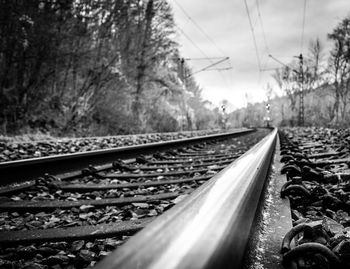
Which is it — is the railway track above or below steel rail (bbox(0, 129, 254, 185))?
below

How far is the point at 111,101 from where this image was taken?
15.1 metres

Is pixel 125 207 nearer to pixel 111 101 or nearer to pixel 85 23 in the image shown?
pixel 85 23

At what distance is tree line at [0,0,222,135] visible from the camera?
33.2ft

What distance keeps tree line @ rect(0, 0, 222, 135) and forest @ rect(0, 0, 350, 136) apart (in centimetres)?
3

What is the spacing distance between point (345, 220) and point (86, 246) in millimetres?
1213

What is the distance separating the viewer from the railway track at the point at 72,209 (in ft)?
4.09

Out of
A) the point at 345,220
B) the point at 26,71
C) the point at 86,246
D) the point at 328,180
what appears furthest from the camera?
the point at 26,71

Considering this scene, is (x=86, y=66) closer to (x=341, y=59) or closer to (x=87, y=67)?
(x=87, y=67)

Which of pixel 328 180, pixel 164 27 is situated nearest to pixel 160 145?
pixel 328 180

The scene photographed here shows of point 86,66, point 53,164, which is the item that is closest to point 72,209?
point 53,164

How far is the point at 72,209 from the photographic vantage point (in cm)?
187

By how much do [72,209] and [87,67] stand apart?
40.3 feet

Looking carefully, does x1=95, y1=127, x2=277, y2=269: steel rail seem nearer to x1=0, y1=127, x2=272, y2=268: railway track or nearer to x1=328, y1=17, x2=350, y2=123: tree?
x1=0, y1=127, x2=272, y2=268: railway track

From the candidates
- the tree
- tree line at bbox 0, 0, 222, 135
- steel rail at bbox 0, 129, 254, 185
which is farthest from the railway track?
the tree
